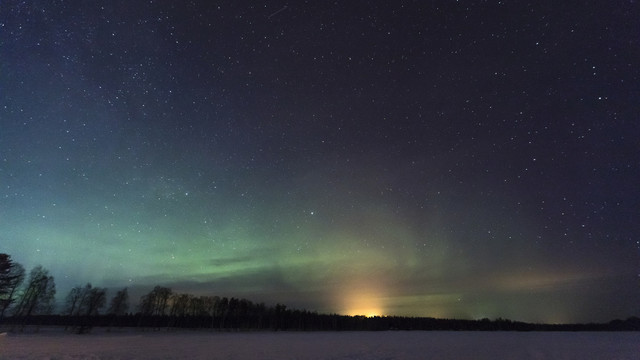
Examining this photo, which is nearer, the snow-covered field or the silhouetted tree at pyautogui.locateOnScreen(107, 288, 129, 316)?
the snow-covered field

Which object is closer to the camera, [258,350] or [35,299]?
[258,350]

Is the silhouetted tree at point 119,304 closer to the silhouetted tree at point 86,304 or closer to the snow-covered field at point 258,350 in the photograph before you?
the silhouetted tree at point 86,304

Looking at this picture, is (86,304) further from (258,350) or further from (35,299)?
(258,350)

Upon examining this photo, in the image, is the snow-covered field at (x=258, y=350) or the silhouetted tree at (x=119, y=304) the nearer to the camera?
the snow-covered field at (x=258, y=350)

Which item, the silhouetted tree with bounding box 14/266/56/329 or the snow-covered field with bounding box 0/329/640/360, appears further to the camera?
the silhouetted tree with bounding box 14/266/56/329

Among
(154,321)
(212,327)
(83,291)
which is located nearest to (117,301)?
(83,291)

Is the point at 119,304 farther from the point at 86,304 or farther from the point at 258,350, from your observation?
the point at 258,350

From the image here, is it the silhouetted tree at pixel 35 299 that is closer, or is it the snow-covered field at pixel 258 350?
the snow-covered field at pixel 258 350

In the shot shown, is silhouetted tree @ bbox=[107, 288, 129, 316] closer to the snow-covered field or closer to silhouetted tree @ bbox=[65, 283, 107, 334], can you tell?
silhouetted tree @ bbox=[65, 283, 107, 334]

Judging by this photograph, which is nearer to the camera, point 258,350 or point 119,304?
point 258,350

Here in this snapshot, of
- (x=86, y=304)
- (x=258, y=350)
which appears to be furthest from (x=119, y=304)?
(x=258, y=350)

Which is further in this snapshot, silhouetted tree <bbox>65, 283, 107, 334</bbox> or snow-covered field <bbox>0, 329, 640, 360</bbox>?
silhouetted tree <bbox>65, 283, 107, 334</bbox>

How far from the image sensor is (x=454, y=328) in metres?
173

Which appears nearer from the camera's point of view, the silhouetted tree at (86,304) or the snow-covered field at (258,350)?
the snow-covered field at (258,350)
